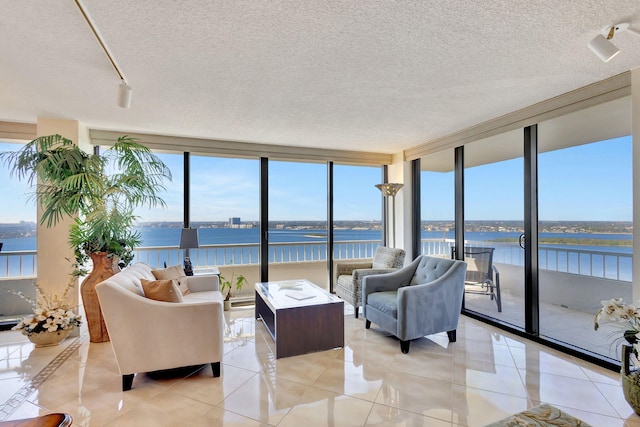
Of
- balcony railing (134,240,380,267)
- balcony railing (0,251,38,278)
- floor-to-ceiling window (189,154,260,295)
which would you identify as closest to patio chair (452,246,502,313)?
balcony railing (134,240,380,267)

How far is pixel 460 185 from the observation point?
4.43 metres

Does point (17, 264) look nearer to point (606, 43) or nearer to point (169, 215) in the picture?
point (169, 215)

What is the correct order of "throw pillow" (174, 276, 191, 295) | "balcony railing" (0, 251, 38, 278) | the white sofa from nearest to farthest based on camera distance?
1. the white sofa
2. "throw pillow" (174, 276, 191, 295)
3. "balcony railing" (0, 251, 38, 278)

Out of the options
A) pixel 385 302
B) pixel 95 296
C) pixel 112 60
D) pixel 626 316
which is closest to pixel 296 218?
pixel 385 302

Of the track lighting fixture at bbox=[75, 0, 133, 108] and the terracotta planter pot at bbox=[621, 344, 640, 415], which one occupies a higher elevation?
the track lighting fixture at bbox=[75, 0, 133, 108]

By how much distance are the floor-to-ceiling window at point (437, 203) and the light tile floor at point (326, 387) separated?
6.04 ft

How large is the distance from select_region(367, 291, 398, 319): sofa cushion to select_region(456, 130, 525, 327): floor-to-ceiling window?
1409mm

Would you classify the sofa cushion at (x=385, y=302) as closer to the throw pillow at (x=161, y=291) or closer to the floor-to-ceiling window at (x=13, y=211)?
the throw pillow at (x=161, y=291)

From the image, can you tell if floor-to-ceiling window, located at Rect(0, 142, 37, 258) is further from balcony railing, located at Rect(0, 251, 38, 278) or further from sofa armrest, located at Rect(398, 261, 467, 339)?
sofa armrest, located at Rect(398, 261, 467, 339)

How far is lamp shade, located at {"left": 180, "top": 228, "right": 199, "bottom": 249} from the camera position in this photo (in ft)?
13.6

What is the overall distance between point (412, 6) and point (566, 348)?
3.40 m

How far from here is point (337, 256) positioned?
20.5ft

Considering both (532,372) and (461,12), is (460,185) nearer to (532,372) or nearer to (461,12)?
(532,372)

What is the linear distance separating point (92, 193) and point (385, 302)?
133 inches
